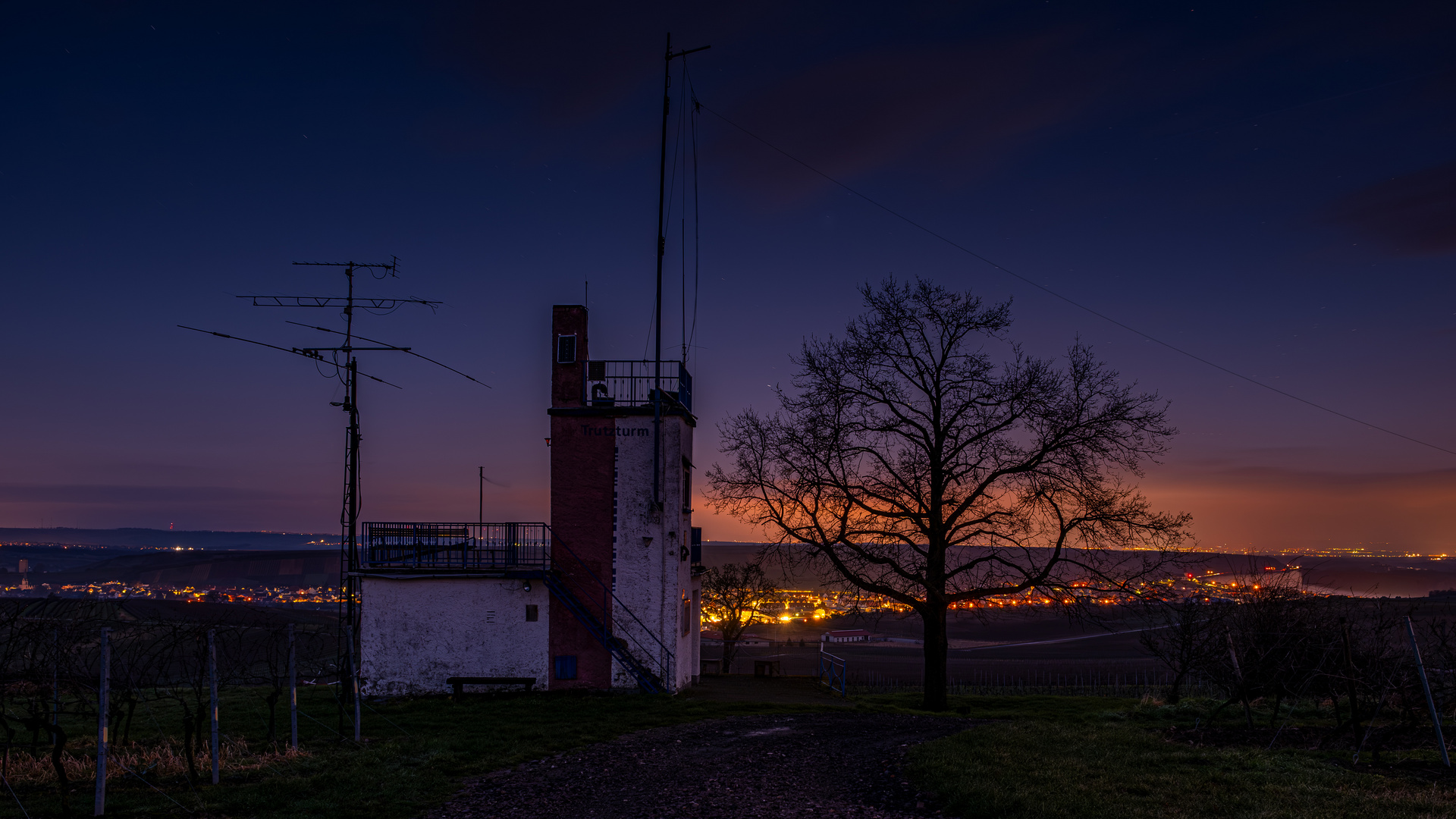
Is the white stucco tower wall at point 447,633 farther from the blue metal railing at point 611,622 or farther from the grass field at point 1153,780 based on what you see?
the grass field at point 1153,780

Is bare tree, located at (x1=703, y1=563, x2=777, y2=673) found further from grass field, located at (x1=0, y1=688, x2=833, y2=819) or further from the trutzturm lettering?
grass field, located at (x1=0, y1=688, x2=833, y2=819)

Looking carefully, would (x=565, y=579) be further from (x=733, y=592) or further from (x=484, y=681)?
(x=733, y=592)

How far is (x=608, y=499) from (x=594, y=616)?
3.37 m

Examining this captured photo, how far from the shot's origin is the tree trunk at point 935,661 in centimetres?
2359

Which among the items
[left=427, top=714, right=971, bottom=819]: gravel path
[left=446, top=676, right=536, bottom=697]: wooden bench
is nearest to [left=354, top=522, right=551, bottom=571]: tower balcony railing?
→ [left=446, top=676, right=536, bottom=697]: wooden bench

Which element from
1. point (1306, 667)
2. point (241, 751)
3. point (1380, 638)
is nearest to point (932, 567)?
point (1306, 667)

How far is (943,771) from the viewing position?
37.3 ft

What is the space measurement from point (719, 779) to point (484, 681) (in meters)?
12.4

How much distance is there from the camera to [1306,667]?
1816cm

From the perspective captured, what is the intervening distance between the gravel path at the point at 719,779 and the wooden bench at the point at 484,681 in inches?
278

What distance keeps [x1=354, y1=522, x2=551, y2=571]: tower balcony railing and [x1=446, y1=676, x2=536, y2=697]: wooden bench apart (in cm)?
300

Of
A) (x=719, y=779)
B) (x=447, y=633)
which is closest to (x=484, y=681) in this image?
(x=447, y=633)

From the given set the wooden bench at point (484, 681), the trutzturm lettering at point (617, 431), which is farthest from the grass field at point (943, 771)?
the trutzturm lettering at point (617, 431)

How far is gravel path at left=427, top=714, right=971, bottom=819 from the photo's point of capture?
10.6 meters
